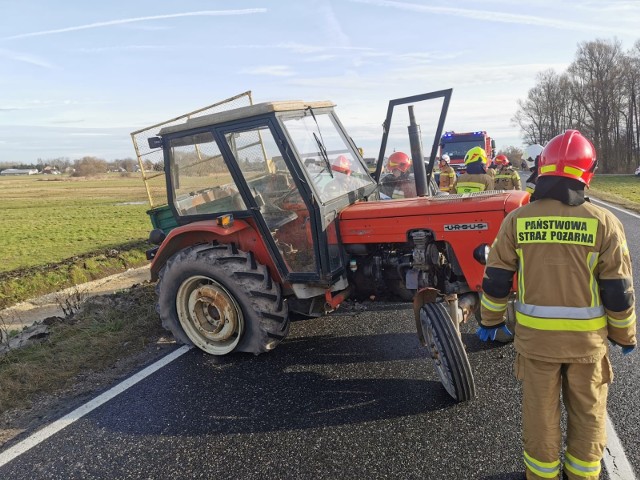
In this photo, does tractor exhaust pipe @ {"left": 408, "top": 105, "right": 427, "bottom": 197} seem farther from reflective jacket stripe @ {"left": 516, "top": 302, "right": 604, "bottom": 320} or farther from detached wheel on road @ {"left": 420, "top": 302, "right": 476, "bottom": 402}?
reflective jacket stripe @ {"left": 516, "top": 302, "right": 604, "bottom": 320}

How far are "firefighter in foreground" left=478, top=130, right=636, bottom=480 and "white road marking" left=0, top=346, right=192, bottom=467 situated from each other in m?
3.13

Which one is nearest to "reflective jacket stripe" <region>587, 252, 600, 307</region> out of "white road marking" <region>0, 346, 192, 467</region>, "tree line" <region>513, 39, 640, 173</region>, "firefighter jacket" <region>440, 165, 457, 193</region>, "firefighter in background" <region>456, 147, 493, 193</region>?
"white road marking" <region>0, 346, 192, 467</region>

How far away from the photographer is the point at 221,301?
4.43 metres

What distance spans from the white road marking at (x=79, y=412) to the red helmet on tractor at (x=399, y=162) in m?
3.36

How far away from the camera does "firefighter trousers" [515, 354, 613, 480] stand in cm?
236

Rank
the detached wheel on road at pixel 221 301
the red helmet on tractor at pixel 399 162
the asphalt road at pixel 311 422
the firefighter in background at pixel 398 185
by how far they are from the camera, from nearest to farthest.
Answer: the asphalt road at pixel 311 422, the detached wheel on road at pixel 221 301, the firefighter in background at pixel 398 185, the red helmet on tractor at pixel 399 162

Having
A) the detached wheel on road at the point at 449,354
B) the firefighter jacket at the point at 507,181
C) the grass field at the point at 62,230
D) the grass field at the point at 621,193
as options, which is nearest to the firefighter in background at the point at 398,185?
the detached wheel on road at the point at 449,354

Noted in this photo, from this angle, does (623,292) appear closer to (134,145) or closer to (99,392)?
(99,392)

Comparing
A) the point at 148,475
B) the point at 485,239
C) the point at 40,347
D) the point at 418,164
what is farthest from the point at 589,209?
the point at 40,347

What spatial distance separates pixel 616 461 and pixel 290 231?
111 inches

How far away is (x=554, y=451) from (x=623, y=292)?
0.87 m

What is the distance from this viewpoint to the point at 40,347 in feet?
16.3

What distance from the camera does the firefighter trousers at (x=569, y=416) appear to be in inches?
92.7

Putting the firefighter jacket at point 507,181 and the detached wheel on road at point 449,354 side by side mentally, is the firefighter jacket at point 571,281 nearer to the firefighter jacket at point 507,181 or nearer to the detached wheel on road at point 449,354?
the detached wheel on road at point 449,354
